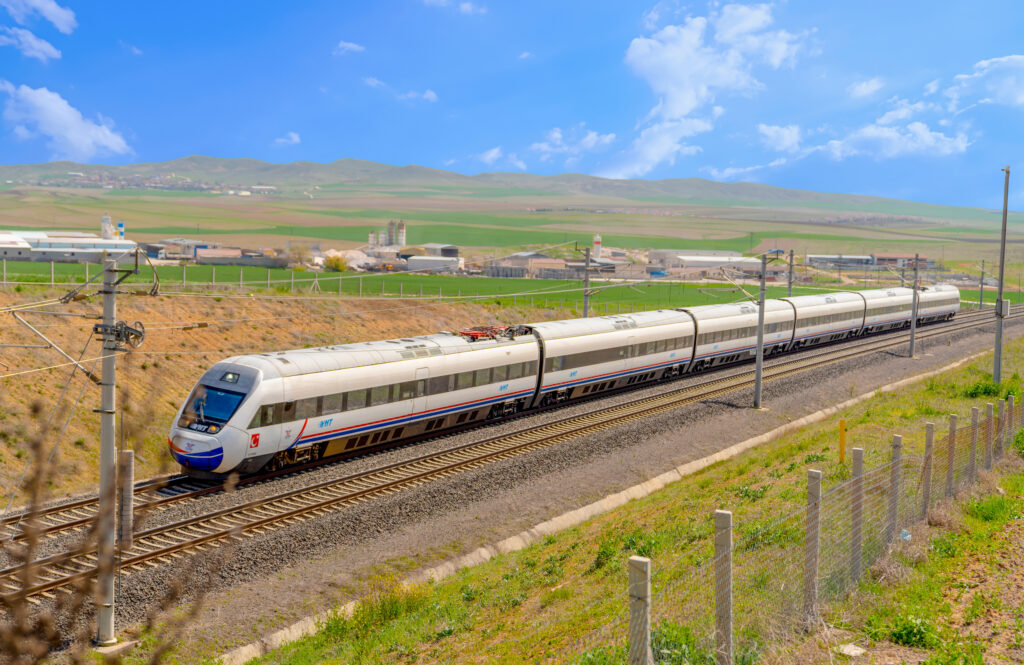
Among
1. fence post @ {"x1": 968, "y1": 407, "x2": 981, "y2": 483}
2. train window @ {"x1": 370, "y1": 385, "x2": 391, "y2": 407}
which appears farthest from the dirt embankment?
fence post @ {"x1": 968, "y1": 407, "x2": 981, "y2": 483}

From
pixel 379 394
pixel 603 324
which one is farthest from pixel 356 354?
pixel 603 324

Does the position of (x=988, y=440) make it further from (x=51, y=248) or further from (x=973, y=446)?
(x=51, y=248)

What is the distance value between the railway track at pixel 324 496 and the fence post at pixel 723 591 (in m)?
4.88

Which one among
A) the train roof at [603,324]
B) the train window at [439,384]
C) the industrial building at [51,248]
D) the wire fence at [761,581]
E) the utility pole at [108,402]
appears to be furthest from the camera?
the industrial building at [51,248]

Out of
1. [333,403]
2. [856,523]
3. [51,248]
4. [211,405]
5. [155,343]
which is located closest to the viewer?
[856,523]

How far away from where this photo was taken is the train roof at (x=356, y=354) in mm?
23406

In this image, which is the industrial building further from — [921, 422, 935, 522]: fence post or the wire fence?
[921, 422, 935, 522]: fence post

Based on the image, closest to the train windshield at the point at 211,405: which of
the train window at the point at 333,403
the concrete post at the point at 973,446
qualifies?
the train window at the point at 333,403

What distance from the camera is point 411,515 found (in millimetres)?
20656

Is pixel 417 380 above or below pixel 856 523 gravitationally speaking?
below

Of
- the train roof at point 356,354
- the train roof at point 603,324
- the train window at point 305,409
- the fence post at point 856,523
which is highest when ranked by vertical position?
the train roof at point 603,324

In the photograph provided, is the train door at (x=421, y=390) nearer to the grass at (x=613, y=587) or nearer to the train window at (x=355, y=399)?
the train window at (x=355, y=399)

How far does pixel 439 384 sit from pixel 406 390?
158 centimetres

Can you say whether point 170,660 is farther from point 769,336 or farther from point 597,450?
point 769,336
